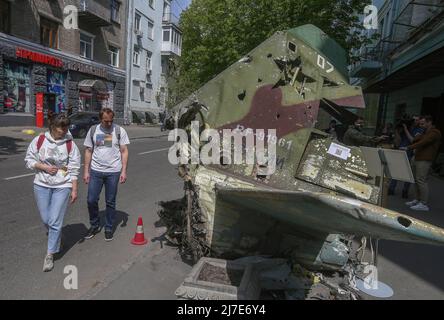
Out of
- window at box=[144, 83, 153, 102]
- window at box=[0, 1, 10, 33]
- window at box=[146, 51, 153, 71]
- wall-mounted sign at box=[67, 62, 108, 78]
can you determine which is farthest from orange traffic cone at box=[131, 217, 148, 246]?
window at box=[146, 51, 153, 71]

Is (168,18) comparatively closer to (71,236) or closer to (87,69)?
(87,69)

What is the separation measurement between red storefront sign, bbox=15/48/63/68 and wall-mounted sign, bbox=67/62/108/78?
3.25 feet

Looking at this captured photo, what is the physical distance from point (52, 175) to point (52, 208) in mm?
362

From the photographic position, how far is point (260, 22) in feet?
52.8

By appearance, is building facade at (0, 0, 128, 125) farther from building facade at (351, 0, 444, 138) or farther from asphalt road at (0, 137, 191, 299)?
building facade at (351, 0, 444, 138)

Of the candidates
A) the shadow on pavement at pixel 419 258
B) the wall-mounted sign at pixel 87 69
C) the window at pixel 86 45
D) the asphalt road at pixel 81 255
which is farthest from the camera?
the window at pixel 86 45

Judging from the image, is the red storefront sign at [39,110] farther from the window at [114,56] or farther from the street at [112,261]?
the street at [112,261]

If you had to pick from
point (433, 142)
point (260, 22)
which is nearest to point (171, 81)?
point (260, 22)

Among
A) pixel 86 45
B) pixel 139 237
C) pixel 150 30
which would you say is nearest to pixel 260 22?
pixel 139 237

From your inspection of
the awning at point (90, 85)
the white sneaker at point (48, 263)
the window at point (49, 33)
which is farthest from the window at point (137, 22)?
the white sneaker at point (48, 263)

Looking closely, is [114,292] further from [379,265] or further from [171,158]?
[379,265]

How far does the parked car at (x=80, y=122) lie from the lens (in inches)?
677

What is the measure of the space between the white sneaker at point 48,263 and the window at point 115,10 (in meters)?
26.5

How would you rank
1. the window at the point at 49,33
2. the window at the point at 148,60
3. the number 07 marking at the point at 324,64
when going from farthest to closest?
the window at the point at 148,60 → the window at the point at 49,33 → the number 07 marking at the point at 324,64
